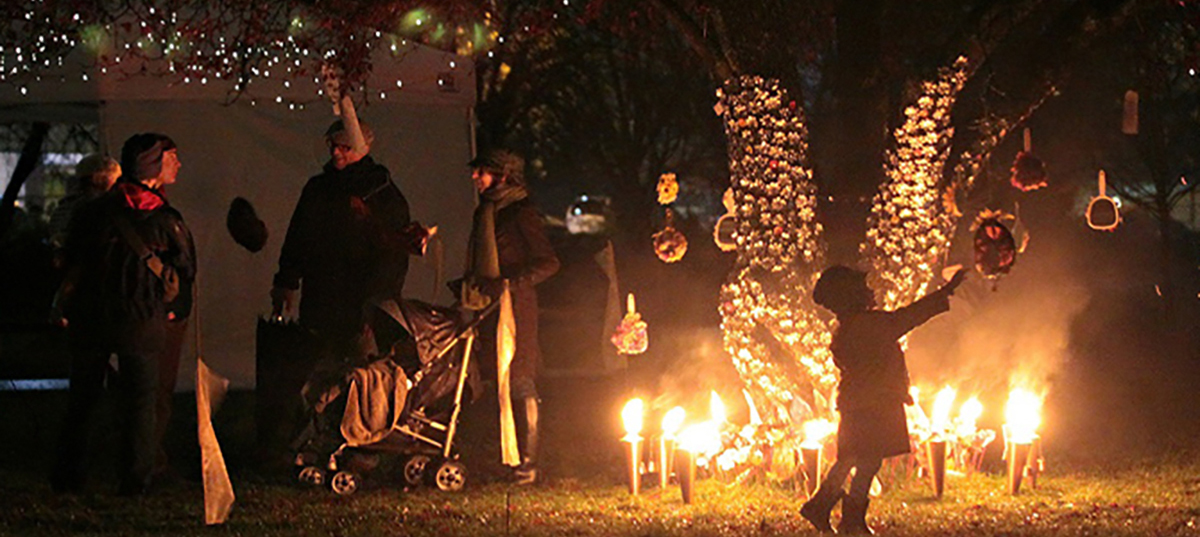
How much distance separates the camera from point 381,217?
9734 mm

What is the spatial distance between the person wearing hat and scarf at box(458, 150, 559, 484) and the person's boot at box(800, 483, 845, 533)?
2166mm

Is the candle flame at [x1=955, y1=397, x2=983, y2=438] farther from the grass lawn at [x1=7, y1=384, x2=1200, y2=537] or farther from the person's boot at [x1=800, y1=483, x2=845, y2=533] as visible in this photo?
the person's boot at [x1=800, y1=483, x2=845, y2=533]

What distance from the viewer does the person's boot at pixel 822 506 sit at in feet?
25.7

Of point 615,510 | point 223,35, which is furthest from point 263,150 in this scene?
point 615,510

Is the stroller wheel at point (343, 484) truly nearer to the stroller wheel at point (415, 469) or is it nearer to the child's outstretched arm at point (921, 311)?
the stroller wheel at point (415, 469)

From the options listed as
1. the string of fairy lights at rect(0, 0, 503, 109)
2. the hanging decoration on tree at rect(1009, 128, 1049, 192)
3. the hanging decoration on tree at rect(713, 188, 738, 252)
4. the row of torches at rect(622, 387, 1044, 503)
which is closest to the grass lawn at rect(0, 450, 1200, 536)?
the row of torches at rect(622, 387, 1044, 503)

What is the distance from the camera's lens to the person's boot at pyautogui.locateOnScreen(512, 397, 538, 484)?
9598 mm

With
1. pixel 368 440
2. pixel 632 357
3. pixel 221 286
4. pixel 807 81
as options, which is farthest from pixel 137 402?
pixel 807 81

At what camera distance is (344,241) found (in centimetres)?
972

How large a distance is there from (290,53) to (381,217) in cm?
148

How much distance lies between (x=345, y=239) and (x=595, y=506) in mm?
2149

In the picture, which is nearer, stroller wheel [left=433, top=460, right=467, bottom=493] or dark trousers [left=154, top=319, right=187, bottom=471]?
stroller wheel [left=433, top=460, right=467, bottom=493]

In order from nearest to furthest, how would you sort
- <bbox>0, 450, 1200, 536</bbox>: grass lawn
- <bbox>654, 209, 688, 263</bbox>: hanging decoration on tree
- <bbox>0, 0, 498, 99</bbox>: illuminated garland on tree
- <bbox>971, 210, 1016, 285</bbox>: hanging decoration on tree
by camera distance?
<bbox>0, 450, 1200, 536</bbox>: grass lawn < <bbox>971, 210, 1016, 285</bbox>: hanging decoration on tree < <bbox>0, 0, 498, 99</bbox>: illuminated garland on tree < <bbox>654, 209, 688, 263</bbox>: hanging decoration on tree

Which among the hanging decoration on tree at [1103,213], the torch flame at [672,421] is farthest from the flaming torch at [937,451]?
the hanging decoration on tree at [1103,213]
